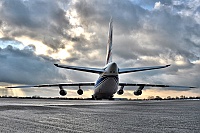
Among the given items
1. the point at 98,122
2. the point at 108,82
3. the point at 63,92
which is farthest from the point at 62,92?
the point at 98,122

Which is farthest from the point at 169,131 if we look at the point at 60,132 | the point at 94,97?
the point at 94,97

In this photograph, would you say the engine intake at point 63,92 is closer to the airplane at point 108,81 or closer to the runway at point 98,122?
the airplane at point 108,81

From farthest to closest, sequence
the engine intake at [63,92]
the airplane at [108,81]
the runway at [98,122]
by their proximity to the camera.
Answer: the engine intake at [63,92] < the airplane at [108,81] < the runway at [98,122]

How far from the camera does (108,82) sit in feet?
185

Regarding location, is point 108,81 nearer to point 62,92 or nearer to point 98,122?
point 62,92

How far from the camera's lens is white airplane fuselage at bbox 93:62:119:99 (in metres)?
54.6

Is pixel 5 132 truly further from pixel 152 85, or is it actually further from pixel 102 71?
pixel 152 85

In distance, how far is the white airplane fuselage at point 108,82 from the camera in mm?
54562

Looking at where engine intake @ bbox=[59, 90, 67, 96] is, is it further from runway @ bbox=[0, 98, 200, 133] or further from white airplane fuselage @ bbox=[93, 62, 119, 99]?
runway @ bbox=[0, 98, 200, 133]

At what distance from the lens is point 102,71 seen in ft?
189

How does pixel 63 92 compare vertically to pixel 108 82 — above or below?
below

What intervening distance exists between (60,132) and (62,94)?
53.6m

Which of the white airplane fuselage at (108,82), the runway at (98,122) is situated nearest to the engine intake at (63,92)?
the white airplane fuselage at (108,82)

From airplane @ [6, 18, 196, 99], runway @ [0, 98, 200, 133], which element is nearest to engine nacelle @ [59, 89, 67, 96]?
airplane @ [6, 18, 196, 99]
